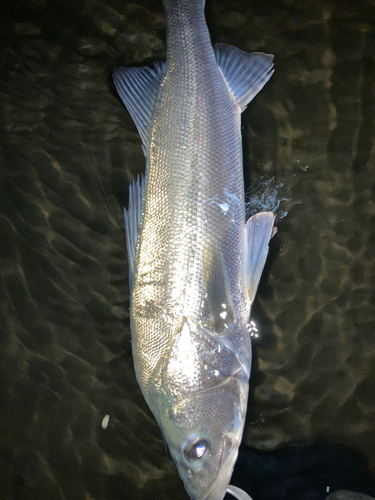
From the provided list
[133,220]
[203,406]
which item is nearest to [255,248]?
[133,220]

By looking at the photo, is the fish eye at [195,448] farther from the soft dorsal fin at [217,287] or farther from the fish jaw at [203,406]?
the soft dorsal fin at [217,287]

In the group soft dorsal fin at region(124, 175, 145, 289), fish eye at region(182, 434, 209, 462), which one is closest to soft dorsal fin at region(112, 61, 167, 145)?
soft dorsal fin at region(124, 175, 145, 289)

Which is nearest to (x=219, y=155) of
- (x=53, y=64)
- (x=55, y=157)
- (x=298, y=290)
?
(x=298, y=290)

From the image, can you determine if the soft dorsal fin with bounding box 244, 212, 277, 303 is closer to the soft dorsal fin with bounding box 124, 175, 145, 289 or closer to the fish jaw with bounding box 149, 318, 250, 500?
the fish jaw with bounding box 149, 318, 250, 500

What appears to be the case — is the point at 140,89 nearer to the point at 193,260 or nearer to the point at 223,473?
the point at 193,260

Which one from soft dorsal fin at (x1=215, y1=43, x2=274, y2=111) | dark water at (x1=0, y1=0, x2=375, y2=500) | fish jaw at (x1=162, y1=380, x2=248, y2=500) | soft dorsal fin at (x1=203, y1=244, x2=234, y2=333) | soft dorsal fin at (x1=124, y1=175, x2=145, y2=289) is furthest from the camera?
dark water at (x1=0, y1=0, x2=375, y2=500)

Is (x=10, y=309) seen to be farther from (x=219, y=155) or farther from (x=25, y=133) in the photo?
(x=219, y=155)

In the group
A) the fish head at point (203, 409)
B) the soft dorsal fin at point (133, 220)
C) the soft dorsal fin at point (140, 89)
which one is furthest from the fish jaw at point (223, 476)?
the soft dorsal fin at point (140, 89)
